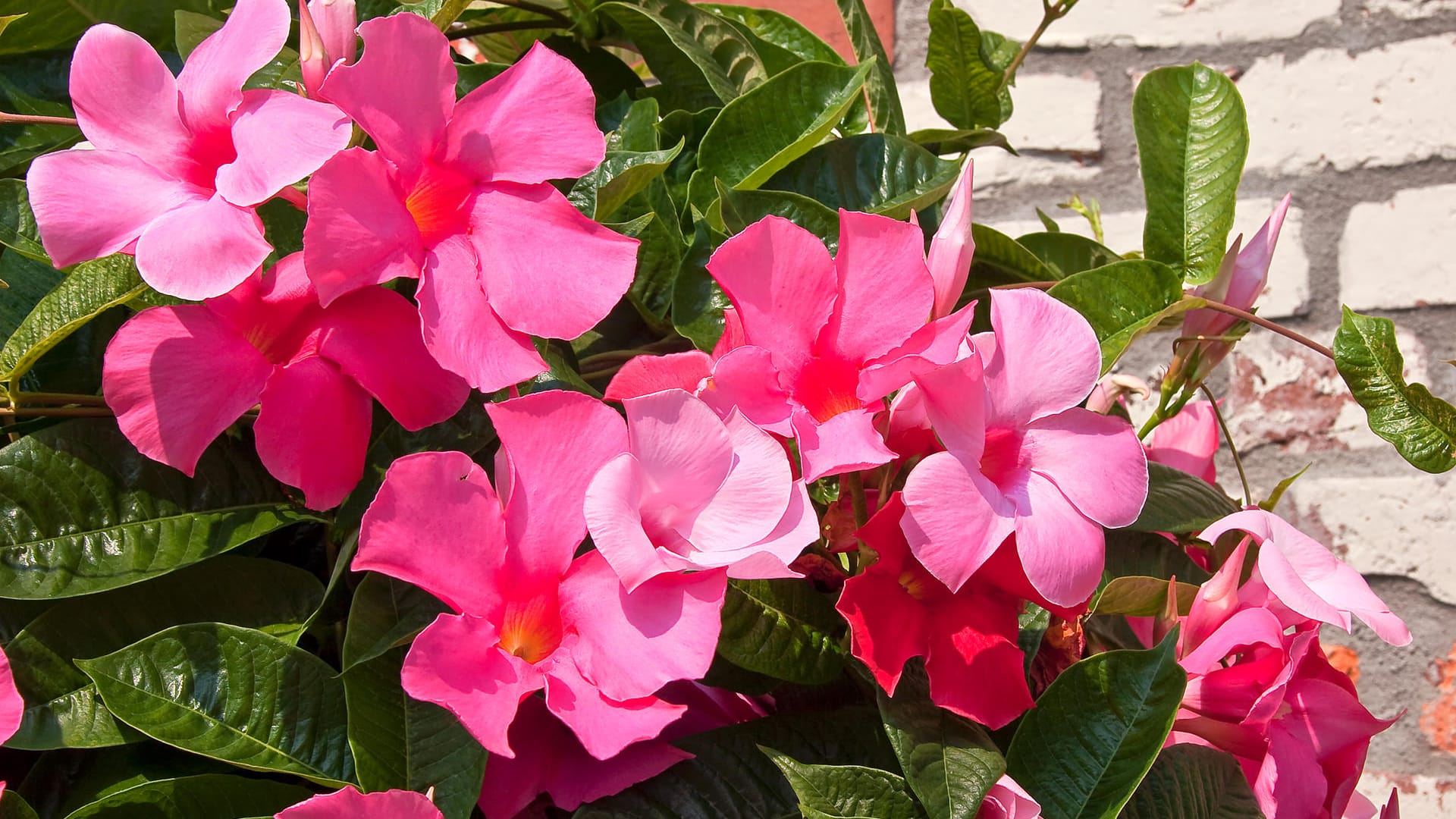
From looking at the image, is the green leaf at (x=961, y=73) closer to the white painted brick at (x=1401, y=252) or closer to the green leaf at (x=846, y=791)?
the green leaf at (x=846, y=791)

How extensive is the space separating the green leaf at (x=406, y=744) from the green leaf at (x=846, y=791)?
0.31ft

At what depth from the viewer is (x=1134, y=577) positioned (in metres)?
0.40

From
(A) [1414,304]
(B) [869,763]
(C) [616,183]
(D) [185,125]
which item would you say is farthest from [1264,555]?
(A) [1414,304]

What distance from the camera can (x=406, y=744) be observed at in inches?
13.5

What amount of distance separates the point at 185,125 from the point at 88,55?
3cm

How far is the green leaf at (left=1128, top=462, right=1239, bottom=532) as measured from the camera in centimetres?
42

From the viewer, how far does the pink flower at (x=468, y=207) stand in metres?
0.31

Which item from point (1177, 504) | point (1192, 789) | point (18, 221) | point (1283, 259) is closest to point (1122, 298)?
point (1177, 504)

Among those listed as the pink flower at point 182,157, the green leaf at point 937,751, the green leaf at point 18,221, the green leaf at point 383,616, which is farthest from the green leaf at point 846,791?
the green leaf at point 18,221

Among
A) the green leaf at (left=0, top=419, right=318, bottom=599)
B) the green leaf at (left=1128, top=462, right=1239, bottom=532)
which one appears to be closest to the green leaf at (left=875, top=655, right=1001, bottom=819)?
the green leaf at (left=1128, top=462, right=1239, bottom=532)

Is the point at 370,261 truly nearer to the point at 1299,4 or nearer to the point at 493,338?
the point at 493,338

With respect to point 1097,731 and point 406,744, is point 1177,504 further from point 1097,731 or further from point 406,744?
point 406,744

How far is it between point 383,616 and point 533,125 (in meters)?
0.17

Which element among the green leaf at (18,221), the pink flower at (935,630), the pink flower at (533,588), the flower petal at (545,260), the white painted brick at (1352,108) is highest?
A: the flower petal at (545,260)
